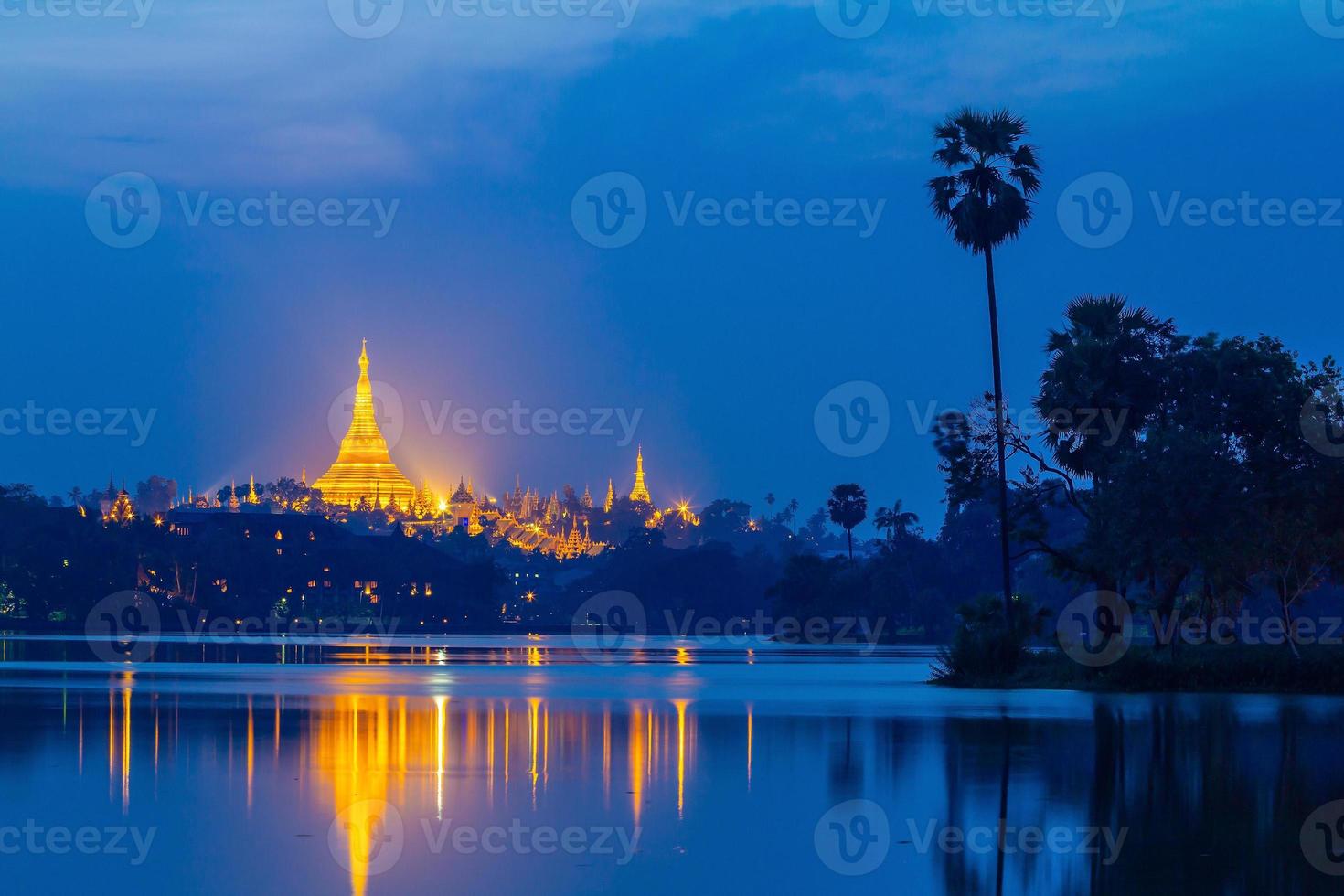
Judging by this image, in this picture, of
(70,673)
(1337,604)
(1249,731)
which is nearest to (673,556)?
(1337,604)

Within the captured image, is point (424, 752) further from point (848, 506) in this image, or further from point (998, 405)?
point (848, 506)

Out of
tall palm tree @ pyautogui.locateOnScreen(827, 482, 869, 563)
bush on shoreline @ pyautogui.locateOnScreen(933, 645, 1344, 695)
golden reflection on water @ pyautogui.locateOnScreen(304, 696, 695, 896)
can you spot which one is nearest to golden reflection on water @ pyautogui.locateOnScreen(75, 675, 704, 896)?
golden reflection on water @ pyautogui.locateOnScreen(304, 696, 695, 896)

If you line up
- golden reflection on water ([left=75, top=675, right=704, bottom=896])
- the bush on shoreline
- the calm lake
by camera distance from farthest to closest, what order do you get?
1. the bush on shoreline
2. golden reflection on water ([left=75, top=675, right=704, bottom=896])
3. the calm lake

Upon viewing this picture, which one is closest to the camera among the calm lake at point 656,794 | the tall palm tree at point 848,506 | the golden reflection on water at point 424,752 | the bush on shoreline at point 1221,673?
the calm lake at point 656,794

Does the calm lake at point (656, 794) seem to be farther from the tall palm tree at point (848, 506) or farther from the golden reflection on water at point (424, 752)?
the tall palm tree at point (848, 506)

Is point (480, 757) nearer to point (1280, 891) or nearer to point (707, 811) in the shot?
point (707, 811)

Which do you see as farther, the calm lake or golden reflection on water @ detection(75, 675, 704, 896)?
golden reflection on water @ detection(75, 675, 704, 896)

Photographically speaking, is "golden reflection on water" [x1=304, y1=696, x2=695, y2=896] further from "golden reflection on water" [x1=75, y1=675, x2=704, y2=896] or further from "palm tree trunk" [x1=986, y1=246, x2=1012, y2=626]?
"palm tree trunk" [x1=986, y1=246, x2=1012, y2=626]

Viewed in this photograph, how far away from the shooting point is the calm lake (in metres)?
14.5

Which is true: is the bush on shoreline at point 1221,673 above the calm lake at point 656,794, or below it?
above

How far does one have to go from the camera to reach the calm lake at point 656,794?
14469 mm

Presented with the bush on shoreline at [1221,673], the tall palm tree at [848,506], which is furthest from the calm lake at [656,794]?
the tall palm tree at [848,506]

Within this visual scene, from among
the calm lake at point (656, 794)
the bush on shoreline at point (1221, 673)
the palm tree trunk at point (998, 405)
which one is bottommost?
the calm lake at point (656, 794)

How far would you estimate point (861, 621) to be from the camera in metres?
126
